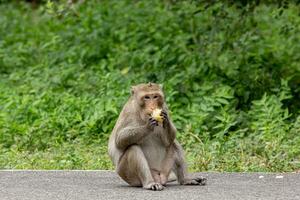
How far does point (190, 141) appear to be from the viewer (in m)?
14.1

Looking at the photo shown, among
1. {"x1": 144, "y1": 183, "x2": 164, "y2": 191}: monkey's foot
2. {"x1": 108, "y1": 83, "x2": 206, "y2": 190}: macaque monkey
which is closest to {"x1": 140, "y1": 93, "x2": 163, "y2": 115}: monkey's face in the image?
{"x1": 108, "y1": 83, "x2": 206, "y2": 190}: macaque monkey

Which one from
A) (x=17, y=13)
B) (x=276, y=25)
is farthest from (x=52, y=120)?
(x=17, y=13)

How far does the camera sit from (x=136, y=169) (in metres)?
10.2

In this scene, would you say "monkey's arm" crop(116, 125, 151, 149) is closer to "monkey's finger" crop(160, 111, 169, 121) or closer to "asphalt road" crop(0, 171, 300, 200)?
"monkey's finger" crop(160, 111, 169, 121)

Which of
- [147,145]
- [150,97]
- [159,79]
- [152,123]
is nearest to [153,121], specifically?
[152,123]

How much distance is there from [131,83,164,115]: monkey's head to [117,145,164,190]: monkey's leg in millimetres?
396

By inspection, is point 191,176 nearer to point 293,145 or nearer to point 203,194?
point 203,194

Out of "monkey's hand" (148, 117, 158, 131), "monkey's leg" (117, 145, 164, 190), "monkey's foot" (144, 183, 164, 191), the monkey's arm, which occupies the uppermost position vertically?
"monkey's hand" (148, 117, 158, 131)

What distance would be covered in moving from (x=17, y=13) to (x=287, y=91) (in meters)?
9.53

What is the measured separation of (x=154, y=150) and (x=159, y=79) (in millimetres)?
6923

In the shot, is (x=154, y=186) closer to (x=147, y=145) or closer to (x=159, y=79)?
(x=147, y=145)

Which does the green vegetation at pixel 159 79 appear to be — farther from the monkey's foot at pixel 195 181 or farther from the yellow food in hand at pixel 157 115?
the yellow food in hand at pixel 157 115

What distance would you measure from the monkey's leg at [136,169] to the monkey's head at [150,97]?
15.6 inches

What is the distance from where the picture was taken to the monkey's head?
1019 cm
